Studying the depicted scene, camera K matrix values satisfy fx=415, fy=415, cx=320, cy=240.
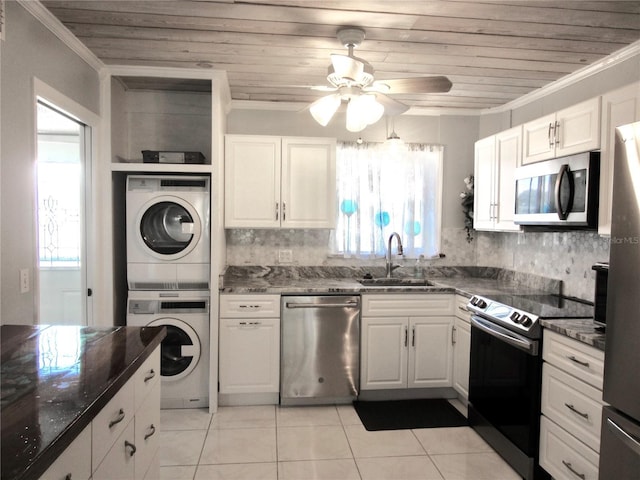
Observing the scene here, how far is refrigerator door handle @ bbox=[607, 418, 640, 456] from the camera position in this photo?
1.58 meters

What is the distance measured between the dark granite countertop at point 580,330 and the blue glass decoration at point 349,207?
1908mm

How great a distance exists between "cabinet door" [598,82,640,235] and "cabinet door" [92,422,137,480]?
2347 millimetres

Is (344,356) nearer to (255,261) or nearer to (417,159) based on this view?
(255,261)

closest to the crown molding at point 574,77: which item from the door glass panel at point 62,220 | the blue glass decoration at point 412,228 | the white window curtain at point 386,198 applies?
the white window curtain at point 386,198

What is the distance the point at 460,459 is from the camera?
8.28 feet

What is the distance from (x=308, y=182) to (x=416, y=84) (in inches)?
53.1

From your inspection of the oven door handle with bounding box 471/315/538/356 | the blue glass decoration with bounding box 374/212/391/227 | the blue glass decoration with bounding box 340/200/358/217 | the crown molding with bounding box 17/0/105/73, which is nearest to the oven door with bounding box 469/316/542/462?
the oven door handle with bounding box 471/315/538/356

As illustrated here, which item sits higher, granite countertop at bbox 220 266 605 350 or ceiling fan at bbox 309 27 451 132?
ceiling fan at bbox 309 27 451 132

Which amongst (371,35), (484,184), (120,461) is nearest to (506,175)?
(484,184)

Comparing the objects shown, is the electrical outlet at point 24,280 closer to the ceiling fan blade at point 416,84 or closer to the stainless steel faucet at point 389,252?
the ceiling fan blade at point 416,84

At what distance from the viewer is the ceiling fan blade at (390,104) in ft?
7.88

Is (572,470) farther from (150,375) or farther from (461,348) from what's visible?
(150,375)

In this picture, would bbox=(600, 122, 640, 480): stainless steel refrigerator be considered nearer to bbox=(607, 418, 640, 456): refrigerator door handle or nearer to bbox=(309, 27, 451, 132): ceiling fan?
bbox=(607, 418, 640, 456): refrigerator door handle

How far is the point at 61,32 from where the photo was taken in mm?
2328
